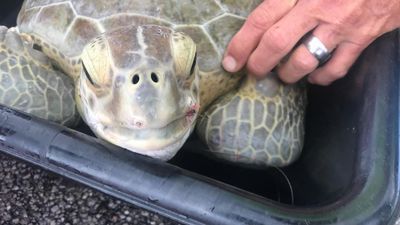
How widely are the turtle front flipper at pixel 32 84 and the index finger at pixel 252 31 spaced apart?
0.90 feet

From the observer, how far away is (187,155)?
108cm

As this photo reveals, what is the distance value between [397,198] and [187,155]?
459 mm

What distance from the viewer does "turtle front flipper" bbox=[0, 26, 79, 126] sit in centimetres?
95

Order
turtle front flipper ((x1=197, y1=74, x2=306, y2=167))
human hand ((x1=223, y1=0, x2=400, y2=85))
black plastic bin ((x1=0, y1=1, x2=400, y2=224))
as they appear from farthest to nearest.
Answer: turtle front flipper ((x1=197, y1=74, x2=306, y2=167)), human hand ((x1=223, y1=0, x2=400, y2=85)), black plastic bin ((x1=0, y1=1, x2=400, y2=224))

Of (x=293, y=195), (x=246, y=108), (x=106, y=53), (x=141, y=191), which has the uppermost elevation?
(x=106, y=53)

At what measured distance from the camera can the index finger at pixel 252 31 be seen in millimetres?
913

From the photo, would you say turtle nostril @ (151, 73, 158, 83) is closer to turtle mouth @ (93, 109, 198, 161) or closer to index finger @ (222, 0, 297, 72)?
turtle mouth @ (93, 109, 198, 161)

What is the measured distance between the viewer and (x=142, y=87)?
0.67 m

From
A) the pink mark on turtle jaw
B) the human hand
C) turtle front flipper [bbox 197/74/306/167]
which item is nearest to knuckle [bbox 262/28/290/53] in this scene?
the human hand

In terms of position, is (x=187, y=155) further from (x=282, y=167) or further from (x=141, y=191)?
(x=141, y=191)

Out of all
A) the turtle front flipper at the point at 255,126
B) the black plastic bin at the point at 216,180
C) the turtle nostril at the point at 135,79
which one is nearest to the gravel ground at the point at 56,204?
the black plastic bin at the point at 216,180

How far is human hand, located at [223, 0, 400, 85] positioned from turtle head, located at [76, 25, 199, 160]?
0.63ft

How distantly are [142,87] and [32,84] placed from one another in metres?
0.37

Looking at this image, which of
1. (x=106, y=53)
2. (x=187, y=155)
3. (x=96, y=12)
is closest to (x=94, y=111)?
(x=106, y=53)
